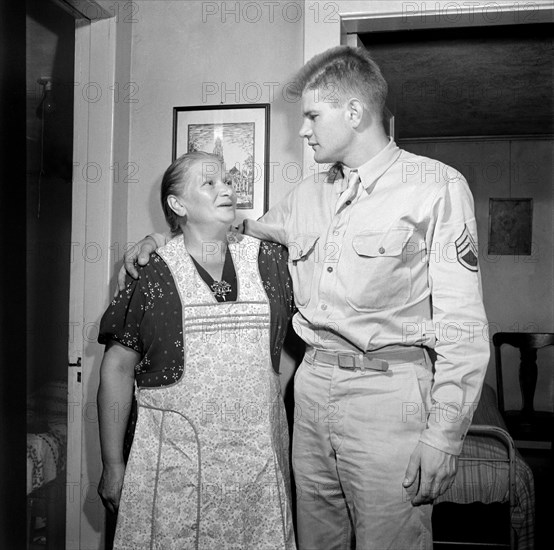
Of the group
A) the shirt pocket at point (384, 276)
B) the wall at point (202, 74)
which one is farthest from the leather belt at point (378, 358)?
the wall at point (202, 74)

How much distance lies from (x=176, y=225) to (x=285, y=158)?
0.55m

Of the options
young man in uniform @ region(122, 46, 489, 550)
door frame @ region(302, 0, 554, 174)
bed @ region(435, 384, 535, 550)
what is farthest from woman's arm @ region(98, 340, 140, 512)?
bed @ region(435, 384, 535, 550)

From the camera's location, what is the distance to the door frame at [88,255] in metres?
2.39

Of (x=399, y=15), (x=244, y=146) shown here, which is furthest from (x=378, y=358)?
(x=399, y=15)

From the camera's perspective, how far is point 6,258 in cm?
214

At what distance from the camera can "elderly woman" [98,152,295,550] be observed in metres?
1.81

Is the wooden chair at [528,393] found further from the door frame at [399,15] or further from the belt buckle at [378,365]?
the belt buckle at [378,365]

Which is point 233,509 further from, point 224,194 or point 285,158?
point 285,158

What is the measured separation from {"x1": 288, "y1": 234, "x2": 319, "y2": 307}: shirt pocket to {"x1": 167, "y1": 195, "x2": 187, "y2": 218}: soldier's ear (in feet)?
1.13

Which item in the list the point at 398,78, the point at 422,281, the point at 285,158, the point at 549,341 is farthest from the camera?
the point at 549,341

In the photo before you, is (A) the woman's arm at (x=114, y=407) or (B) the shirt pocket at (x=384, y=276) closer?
(B) the shirt pocket at (x=384, y=276)

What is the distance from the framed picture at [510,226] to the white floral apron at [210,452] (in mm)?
4722

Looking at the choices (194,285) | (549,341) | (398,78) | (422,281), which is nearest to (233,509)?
(194,285)

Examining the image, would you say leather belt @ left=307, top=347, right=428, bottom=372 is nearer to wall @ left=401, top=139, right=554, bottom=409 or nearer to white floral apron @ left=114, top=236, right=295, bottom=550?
white floral apron @ left=114, top=236, right=295, bottom=550
